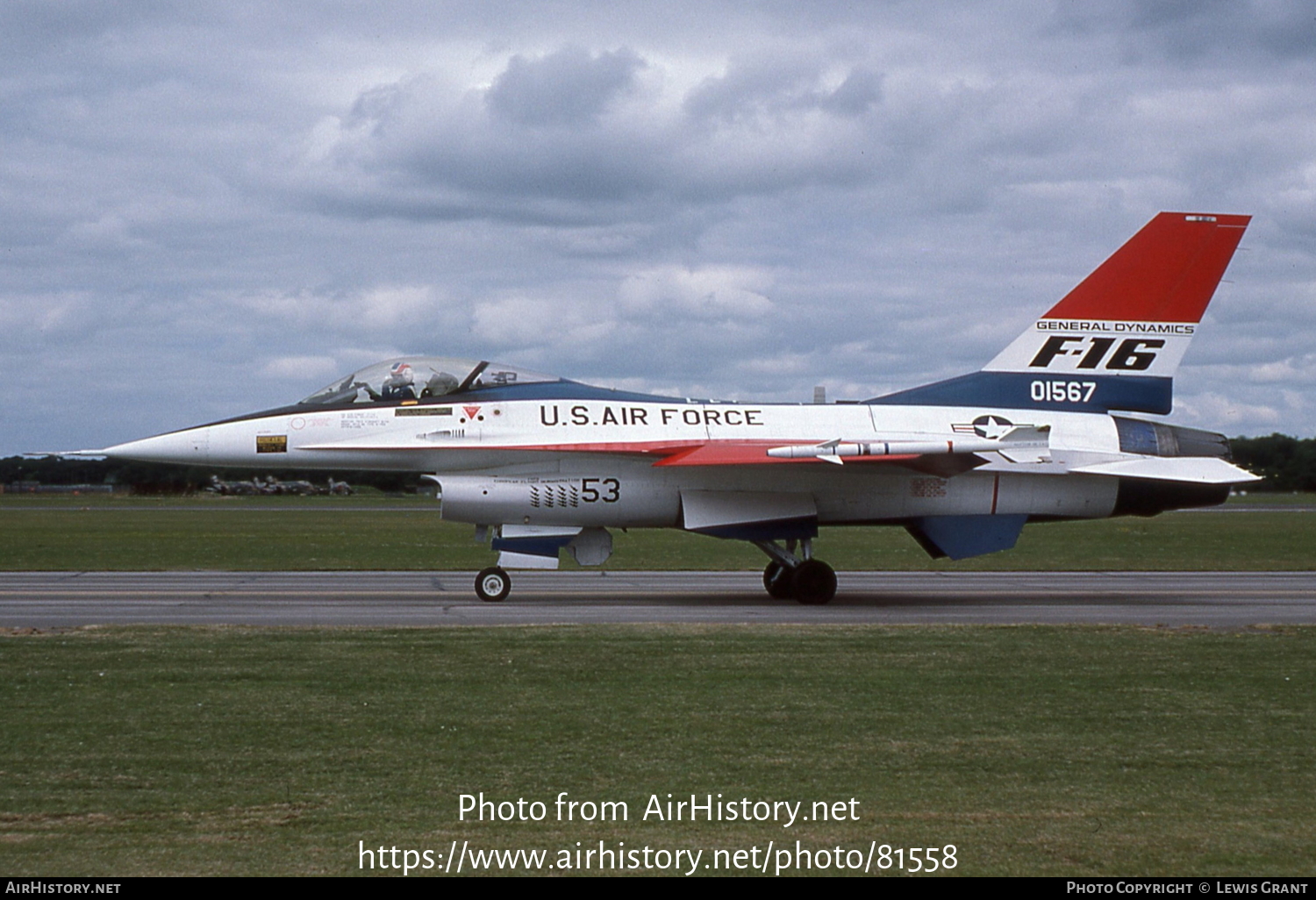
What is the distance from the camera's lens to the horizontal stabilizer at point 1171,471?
18406 mm

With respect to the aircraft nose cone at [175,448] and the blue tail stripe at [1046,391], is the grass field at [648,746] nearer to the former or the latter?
the aircraft nose cone at [175,448]

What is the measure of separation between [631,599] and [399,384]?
4661mm

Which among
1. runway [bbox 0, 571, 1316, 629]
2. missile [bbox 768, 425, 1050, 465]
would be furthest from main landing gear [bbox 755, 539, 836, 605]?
missile [bbox 768, 425, 1050, 465]

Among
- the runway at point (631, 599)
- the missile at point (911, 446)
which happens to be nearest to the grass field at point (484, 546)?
the runway at point (631, 599)

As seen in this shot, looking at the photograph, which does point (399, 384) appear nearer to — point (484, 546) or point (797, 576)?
point (797, 576)

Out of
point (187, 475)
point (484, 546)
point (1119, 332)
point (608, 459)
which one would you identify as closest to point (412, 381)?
point (608, 459)

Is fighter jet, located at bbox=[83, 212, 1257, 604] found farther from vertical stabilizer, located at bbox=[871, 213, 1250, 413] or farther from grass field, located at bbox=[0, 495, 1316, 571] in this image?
grass field, located at bbox=[0, 495, 1316, 571]

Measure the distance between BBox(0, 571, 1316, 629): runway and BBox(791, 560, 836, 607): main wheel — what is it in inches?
11.9

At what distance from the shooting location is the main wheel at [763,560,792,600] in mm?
18688

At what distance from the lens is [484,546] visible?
35656mm

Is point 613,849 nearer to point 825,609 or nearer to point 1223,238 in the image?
point 825,609

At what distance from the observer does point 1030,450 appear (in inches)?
693

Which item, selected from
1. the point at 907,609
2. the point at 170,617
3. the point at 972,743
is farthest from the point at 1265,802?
the point at 170,617

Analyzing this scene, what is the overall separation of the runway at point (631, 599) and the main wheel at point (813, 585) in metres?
0.30
